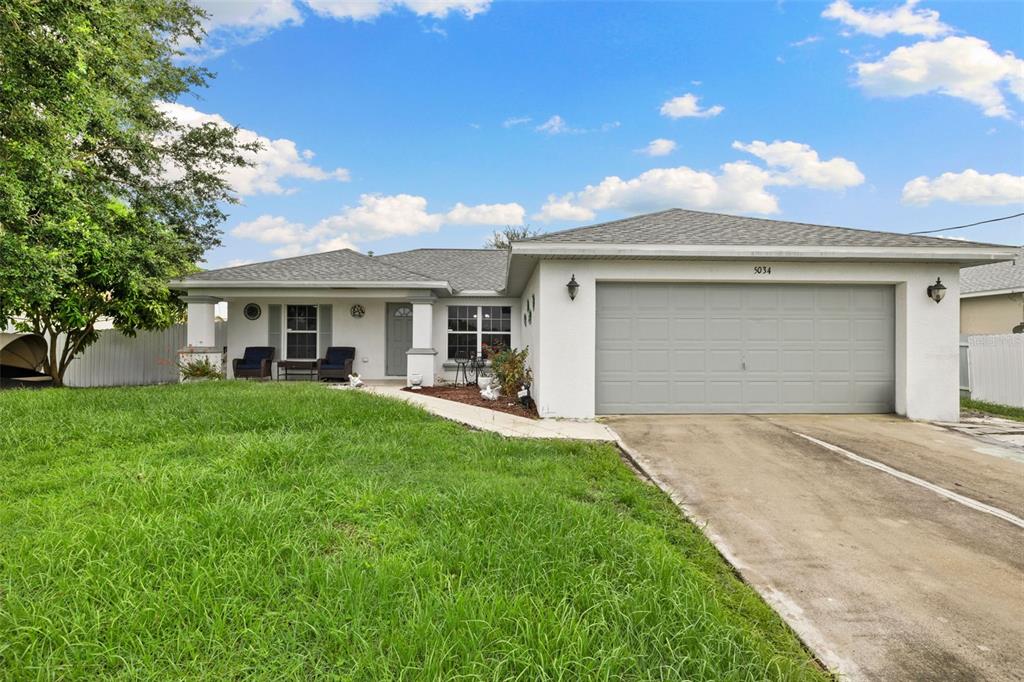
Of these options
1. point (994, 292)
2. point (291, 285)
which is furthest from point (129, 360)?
point (994, 292)

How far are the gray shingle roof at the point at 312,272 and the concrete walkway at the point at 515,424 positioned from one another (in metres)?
4.74

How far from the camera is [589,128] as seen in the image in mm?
16453

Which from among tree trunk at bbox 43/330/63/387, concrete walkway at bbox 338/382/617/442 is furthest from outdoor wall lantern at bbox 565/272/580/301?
tree trunk at bbox 43/330/63/387

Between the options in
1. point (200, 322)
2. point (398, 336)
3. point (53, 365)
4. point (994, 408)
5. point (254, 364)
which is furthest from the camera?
point (398, 336)

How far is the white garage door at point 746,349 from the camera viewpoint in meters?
8.41

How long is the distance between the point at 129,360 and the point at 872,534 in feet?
55.4

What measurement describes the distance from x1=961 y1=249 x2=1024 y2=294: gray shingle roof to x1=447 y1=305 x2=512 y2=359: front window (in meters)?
13.9

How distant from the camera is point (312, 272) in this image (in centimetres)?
1266

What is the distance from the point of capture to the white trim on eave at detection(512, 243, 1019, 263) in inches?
308

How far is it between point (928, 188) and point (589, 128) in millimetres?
17828

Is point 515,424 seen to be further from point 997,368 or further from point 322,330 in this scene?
point 997,368

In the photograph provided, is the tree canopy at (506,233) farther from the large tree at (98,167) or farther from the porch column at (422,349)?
the porch column at (422,349)

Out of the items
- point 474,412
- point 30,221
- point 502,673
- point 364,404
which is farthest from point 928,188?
point 30,221

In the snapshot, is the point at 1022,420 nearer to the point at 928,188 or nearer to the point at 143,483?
the point at 143,483
